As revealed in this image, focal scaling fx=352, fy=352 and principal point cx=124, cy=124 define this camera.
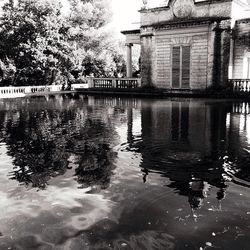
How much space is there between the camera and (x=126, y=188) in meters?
6.04

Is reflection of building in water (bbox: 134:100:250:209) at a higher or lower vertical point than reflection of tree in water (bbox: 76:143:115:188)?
higher

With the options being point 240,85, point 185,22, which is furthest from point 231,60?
point 185,22

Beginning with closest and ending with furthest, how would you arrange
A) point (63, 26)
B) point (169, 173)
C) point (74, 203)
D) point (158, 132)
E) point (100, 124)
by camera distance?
point (74, 203)
point (169, 173)
point (158, 132)
point (100, 124)
point (63, 26)

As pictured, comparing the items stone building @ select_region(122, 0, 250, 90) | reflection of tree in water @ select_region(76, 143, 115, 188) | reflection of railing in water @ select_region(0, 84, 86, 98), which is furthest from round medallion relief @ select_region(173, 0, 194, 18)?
reflection of tree in water @ select_region(76, 143, 115, 188)

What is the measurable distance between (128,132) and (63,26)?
2314cm

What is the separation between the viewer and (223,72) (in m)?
23.8

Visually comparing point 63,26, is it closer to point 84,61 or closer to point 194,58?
point 84,61

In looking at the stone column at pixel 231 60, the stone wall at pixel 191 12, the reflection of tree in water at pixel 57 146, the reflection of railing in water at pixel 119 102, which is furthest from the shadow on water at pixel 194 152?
the stone wall at pixel 191 12

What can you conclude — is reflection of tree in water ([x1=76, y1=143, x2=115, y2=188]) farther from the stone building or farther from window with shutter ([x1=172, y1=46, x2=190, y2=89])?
window with shutter ([x1=172, y1=46, x2=190, y2=89])

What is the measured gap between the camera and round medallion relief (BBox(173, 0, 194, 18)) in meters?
24.8

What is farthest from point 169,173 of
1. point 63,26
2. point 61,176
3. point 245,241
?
point 63,26

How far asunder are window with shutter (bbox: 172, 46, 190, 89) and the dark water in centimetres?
1380

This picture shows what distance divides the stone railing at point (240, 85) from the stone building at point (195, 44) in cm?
50

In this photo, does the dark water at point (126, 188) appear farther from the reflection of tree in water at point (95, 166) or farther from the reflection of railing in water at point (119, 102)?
the reflection of railing in water at point (119, 102)
